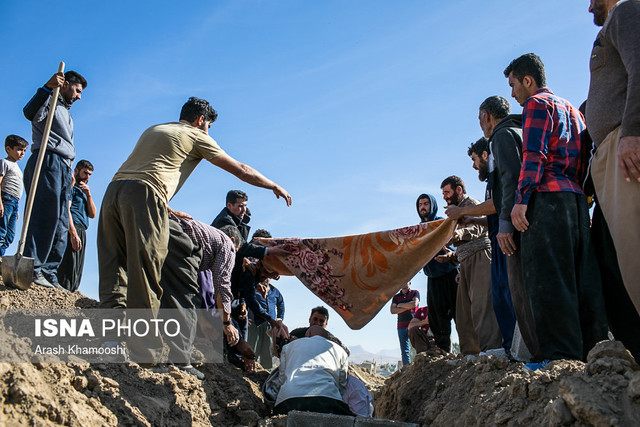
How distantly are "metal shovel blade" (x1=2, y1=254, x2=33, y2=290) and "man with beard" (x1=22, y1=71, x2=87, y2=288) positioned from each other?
446mm

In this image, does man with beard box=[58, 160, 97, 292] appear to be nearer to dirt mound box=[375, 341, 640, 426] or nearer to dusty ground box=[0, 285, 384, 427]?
dusty ground box=[0, 285, 384, 427]

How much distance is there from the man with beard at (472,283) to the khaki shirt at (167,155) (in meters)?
2.44

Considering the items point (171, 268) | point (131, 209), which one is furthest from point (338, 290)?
point (131, 209)

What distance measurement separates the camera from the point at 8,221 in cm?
624

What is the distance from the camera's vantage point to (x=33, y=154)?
5535 mm

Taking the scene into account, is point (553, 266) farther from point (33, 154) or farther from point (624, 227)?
point (33, 154)

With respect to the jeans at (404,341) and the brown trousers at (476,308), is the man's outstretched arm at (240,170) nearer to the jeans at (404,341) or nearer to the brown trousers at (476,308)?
the brown trousers at (476,308)

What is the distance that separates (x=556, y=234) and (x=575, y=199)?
274 mm

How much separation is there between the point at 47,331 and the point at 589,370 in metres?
3.51

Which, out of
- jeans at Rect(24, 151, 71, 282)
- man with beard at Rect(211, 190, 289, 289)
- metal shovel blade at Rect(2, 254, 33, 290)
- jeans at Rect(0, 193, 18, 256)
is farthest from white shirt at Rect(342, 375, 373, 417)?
jeans at Rect(0, 193, 18, 256)

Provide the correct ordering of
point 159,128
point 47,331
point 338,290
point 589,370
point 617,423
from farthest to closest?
1. point 338,290
2. point 159,128
3. point 47,331
4. point 589,370
5. point 617,423

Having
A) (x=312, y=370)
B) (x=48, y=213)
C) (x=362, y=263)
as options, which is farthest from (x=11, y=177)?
(x=312, y=370)

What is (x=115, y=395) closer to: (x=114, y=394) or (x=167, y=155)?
(x=114, y=394)

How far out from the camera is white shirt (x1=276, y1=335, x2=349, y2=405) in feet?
13.7
